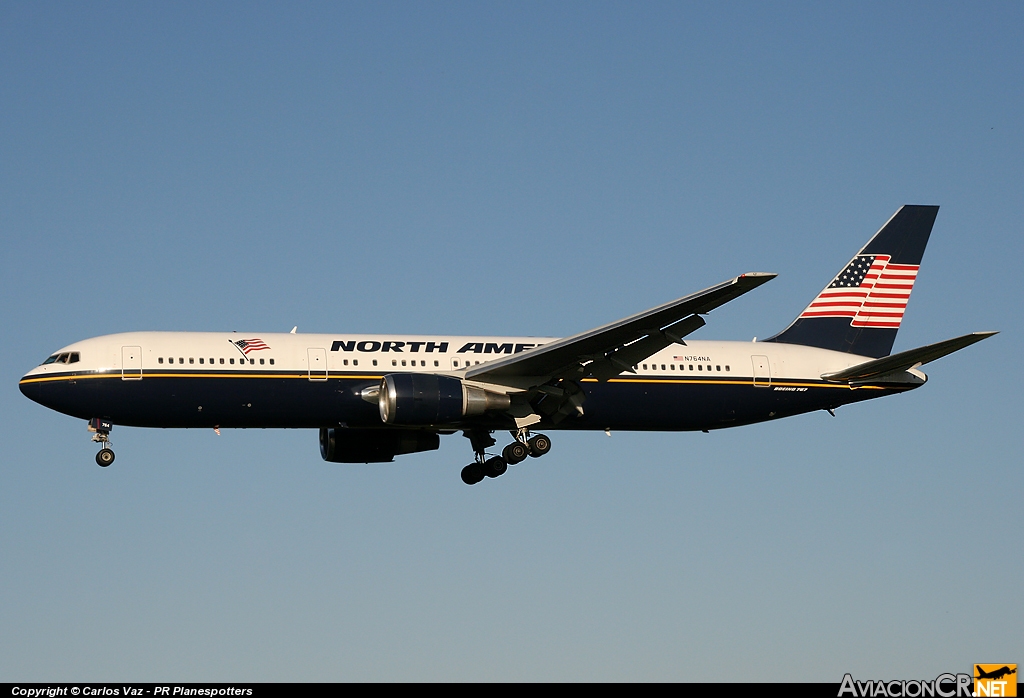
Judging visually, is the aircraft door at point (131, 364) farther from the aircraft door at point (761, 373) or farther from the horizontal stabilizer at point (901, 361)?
the horizontal stabilizer at point (901, 361)

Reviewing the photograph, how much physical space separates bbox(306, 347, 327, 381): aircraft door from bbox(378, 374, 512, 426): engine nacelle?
2008 millimetres

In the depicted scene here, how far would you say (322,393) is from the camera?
144ft

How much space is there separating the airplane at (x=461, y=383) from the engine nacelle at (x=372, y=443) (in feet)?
0.16

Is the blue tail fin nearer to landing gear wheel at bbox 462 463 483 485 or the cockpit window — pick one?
landing gear wheel at bbox 462 463 483 485

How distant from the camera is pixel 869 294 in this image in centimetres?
5206

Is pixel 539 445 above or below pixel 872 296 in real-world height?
below

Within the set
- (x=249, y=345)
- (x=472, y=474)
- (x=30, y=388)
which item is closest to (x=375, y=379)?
(x=249, y=345)

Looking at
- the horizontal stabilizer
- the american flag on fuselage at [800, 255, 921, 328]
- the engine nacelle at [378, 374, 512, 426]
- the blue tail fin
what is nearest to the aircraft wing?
the engine nacelle at [378, 374, 512, 426]

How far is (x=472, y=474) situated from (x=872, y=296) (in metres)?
16.7

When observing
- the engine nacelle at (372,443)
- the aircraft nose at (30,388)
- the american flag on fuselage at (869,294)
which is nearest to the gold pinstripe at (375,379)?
the aircraft nose at (30,388)

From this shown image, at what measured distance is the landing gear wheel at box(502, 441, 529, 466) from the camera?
4600 cm

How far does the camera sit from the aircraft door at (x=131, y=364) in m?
42.9

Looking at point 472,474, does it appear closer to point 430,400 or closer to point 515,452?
point 515,452

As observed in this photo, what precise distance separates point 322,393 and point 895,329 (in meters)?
22.1
